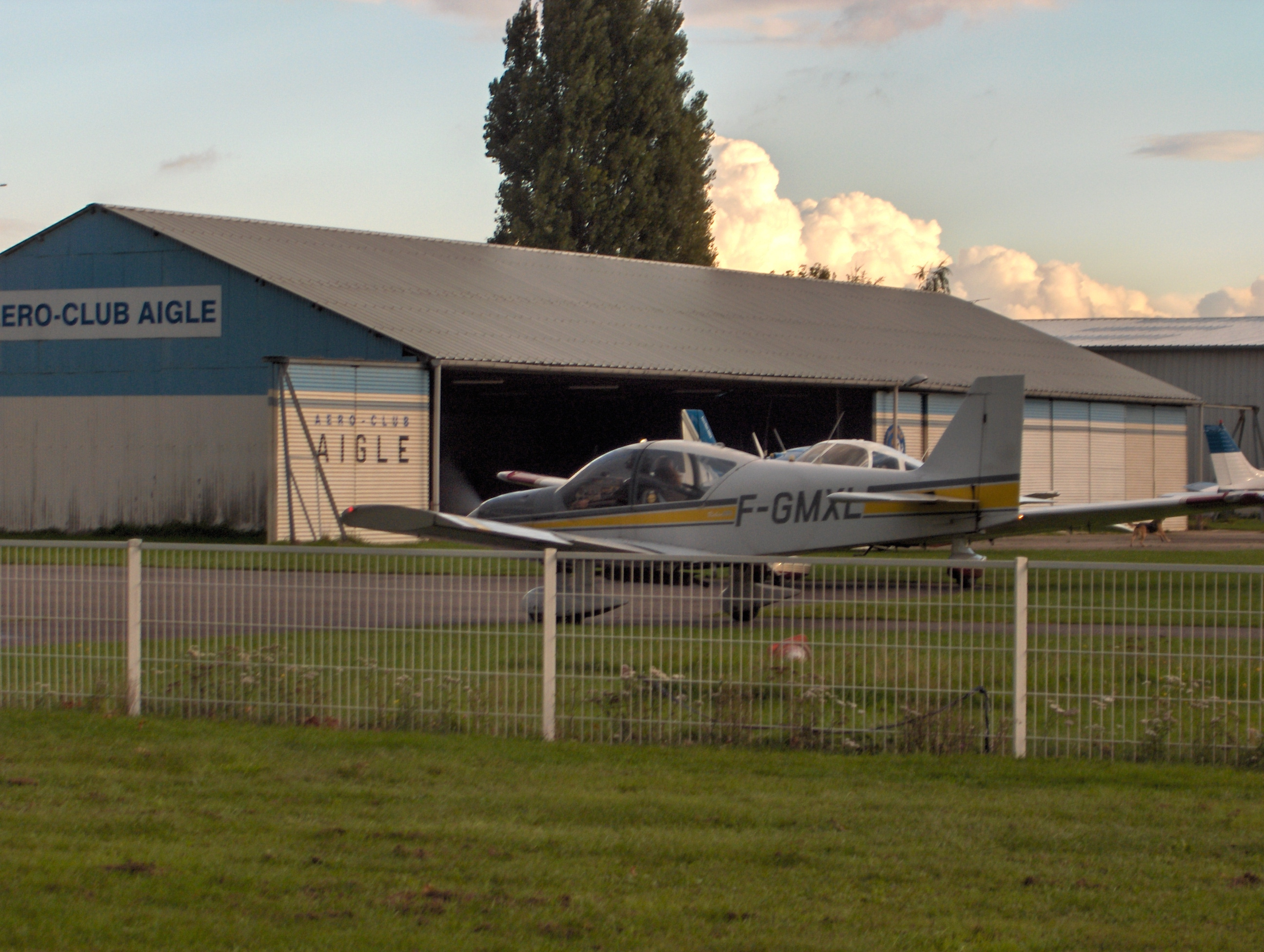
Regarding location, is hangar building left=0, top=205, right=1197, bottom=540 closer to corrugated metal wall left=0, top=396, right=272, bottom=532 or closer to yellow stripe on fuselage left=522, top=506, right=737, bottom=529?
corrugated metal wall left=0, top=396, right=272, bottom=532

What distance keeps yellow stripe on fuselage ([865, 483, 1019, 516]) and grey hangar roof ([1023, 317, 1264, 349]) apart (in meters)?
48.5

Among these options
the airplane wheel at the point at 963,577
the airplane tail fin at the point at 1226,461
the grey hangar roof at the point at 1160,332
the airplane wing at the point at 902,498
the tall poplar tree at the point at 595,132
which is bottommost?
the airplane wheel at the point at 963,577

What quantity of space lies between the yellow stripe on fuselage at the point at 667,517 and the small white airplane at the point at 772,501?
0.01 m

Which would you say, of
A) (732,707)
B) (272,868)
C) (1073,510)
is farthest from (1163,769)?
(1073,510)

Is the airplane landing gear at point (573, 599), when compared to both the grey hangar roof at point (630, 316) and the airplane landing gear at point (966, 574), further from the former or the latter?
the grey hangar roof at point (630, 316)

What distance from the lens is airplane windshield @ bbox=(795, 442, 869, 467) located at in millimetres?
23156

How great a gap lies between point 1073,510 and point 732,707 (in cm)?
1348

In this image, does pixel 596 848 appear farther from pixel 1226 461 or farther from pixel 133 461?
pixel 1226 461

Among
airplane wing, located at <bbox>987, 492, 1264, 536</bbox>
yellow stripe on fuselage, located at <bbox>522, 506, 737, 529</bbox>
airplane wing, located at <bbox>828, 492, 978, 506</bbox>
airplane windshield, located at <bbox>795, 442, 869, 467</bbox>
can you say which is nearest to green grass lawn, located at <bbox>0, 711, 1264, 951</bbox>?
yellow stripe on fuselage, located at <bbox>522, 506, 737, 529</bbox>

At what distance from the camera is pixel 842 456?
23.4 m

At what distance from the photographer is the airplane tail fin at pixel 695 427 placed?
3058 centimetres

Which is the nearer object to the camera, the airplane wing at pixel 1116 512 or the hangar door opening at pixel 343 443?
the airplane wing at pixel 1116 512

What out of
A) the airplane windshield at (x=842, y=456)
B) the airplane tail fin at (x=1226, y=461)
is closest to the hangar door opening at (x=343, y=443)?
the airplane windshield at (x=842, y=456)

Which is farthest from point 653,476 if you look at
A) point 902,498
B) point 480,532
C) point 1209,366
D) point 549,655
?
point 1209,366
